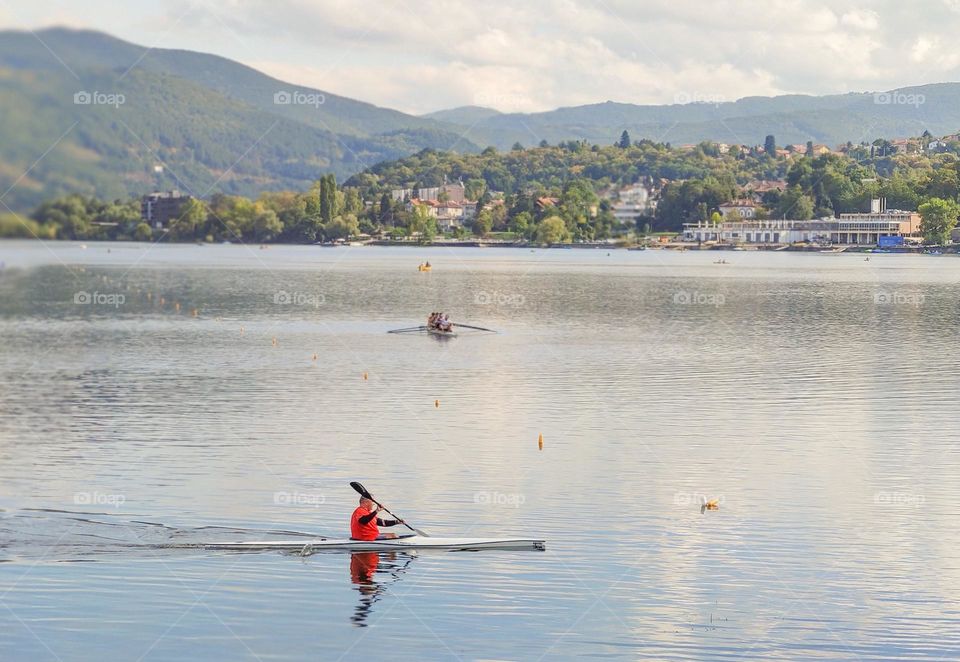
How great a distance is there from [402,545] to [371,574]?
1440 mm

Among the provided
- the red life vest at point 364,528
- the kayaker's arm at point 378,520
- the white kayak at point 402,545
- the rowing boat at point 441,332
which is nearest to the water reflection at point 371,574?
the white kayak at point 402,545

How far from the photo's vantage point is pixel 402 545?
113 feet

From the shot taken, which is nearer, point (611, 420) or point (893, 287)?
point (611, 420)

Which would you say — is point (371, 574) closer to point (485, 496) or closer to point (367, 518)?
point (367, 518)

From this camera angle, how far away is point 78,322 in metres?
113

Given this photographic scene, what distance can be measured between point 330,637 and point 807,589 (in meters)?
11.6

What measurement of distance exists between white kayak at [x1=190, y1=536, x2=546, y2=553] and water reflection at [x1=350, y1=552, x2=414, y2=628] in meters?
0.21

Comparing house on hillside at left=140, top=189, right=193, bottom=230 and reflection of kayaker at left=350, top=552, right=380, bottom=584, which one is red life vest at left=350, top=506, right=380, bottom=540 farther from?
house on hillside at left=140, top=189, right=193, bottom=230

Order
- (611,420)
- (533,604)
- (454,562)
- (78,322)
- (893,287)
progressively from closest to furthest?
(533,604)
(454,562)
(611,420)
(78,322)
(893,287)

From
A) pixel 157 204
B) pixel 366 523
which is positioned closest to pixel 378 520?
pixel 366 523

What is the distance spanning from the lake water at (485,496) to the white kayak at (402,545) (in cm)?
28

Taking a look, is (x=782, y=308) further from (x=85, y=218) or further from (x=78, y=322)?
(x=85, y=218)

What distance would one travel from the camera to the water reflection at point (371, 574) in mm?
30906

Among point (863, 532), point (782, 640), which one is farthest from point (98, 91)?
point (863, 532)
